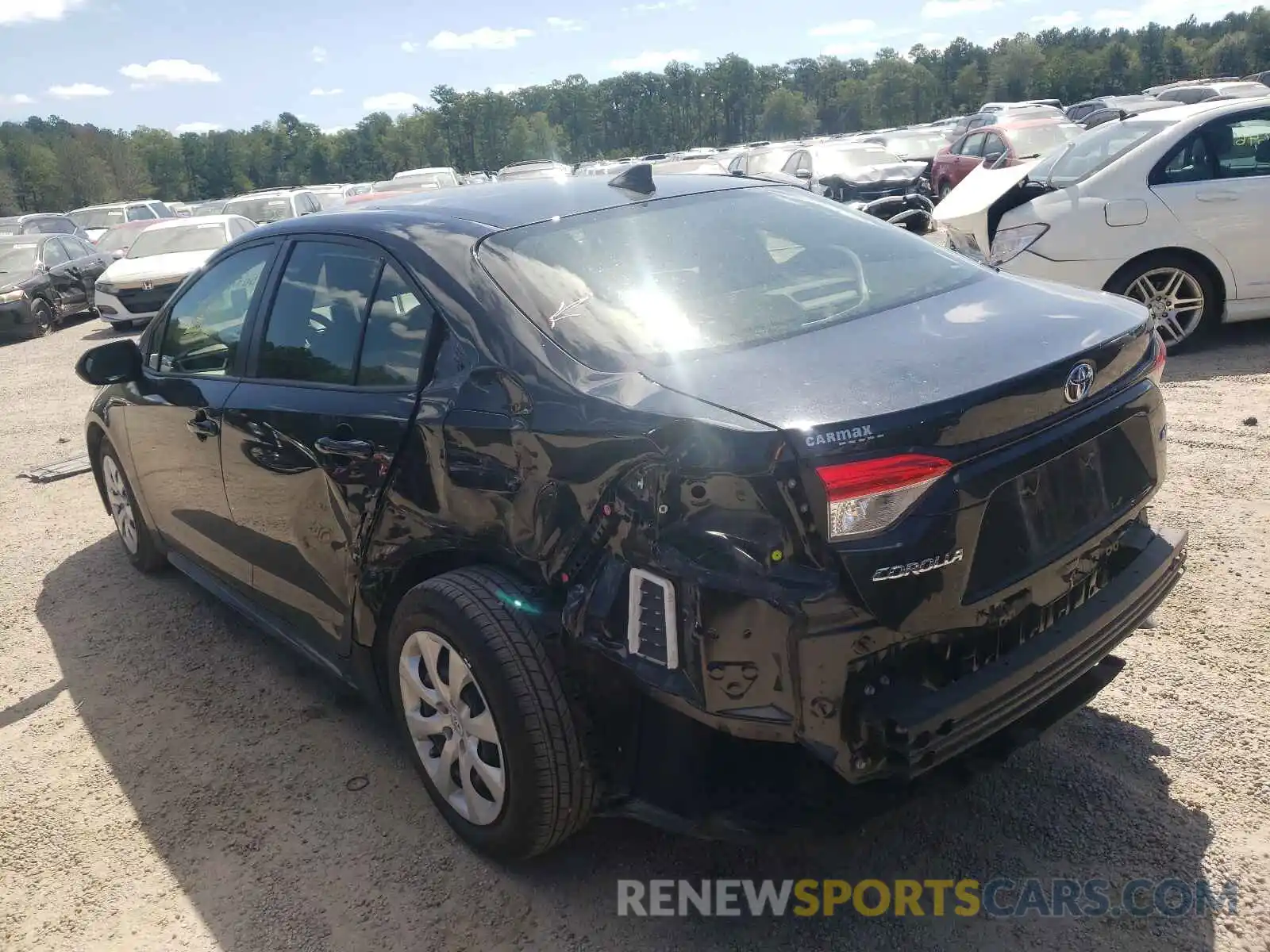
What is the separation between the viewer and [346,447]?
288 cm

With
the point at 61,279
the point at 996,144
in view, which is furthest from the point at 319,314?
the point at 996,144

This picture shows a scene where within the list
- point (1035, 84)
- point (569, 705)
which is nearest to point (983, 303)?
point (569, 705)

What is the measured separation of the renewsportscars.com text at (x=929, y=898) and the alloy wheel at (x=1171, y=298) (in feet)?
17.2

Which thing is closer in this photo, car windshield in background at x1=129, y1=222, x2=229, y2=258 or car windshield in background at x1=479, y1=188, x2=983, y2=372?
car windshield in background at x1=479, y1=188, x2=983, y2=372

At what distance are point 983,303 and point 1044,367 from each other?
52cm

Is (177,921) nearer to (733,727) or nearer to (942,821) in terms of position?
(733,727)

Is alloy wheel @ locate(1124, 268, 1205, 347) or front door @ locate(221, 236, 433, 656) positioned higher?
front door @ locate(221, 236, 433, 656)

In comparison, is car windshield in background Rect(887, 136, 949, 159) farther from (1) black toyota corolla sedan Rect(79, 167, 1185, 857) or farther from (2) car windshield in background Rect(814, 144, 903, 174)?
(1) black toyota corolla sedan Rect(79, 167, 1185, 857)

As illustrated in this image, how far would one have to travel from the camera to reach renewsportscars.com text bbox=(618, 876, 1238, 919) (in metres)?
2.34

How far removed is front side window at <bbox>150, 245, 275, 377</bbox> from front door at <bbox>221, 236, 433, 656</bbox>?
9.2 inches

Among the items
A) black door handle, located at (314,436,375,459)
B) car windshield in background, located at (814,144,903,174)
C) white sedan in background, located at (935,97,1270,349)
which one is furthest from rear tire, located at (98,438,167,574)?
car windshield in background, located at (814,144,903,174)

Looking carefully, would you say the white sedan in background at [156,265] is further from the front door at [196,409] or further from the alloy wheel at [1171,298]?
the alloy wheel at [1171,298]

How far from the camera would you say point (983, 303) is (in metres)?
2.68

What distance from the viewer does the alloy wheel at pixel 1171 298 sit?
666 centimetres
